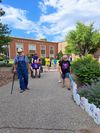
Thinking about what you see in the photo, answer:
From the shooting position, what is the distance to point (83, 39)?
4694 centimetres

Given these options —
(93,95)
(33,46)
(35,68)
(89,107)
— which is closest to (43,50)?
(33,46)

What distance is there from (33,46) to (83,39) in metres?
20.8

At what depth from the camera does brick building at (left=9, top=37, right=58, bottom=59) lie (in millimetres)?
59112

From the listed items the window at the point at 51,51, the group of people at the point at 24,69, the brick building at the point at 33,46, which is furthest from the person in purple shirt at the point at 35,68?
the window at the point at 51,51

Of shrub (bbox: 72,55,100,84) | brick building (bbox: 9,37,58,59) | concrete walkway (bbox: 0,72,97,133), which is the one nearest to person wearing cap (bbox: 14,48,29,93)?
concrete walkway (bbox: 0,72,97,133)

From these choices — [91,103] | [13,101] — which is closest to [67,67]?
[13,101]

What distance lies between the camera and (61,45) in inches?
2798

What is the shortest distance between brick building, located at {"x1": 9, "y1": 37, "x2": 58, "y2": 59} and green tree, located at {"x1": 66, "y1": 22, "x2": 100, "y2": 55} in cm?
1553

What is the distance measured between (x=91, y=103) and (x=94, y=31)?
42.3 meters

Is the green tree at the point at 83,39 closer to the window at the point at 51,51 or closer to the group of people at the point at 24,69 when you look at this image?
the window at the point at 51,51

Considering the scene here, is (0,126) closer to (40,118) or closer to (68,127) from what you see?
(40,118)

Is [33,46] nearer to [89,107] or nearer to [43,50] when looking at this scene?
[43,50]

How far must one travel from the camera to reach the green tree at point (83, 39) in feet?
153

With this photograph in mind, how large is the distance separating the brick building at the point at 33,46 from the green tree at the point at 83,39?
51.0 ft
